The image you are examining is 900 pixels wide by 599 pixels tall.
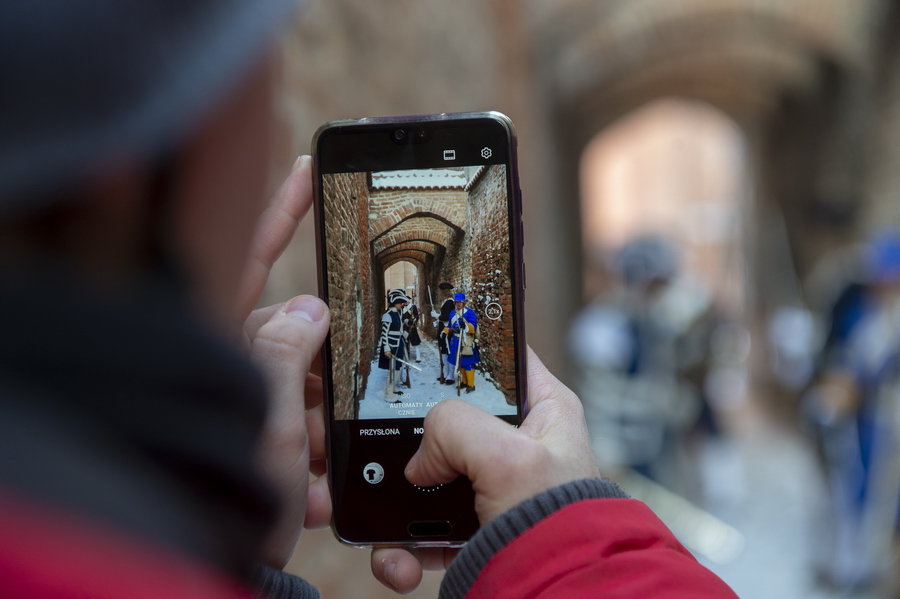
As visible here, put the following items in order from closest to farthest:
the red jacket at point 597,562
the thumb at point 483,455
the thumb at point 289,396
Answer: the red jacket at point 597,562, the thumb at point 483,455, the thumb at point 289,396

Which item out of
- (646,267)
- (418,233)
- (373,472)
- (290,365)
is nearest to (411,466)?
(373,472)

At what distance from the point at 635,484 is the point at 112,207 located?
4676mm

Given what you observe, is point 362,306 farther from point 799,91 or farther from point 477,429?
point 799,91

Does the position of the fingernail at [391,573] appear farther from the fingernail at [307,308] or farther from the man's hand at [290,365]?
the fingernail at [307,308]

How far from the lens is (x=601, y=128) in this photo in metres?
10.3

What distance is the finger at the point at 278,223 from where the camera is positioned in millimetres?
931

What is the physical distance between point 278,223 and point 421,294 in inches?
8.7

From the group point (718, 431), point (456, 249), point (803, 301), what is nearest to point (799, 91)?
point (803, 301)

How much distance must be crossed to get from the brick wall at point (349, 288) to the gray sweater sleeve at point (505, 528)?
1.09ft

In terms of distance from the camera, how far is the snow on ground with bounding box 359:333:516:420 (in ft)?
3.01

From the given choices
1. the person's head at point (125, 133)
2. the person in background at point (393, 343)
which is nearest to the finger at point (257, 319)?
the person in background at point (393, 343)

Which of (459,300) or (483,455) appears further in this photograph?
(459,300)

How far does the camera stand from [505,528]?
2.16 ft

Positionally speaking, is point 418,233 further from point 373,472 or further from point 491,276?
point 373,472
